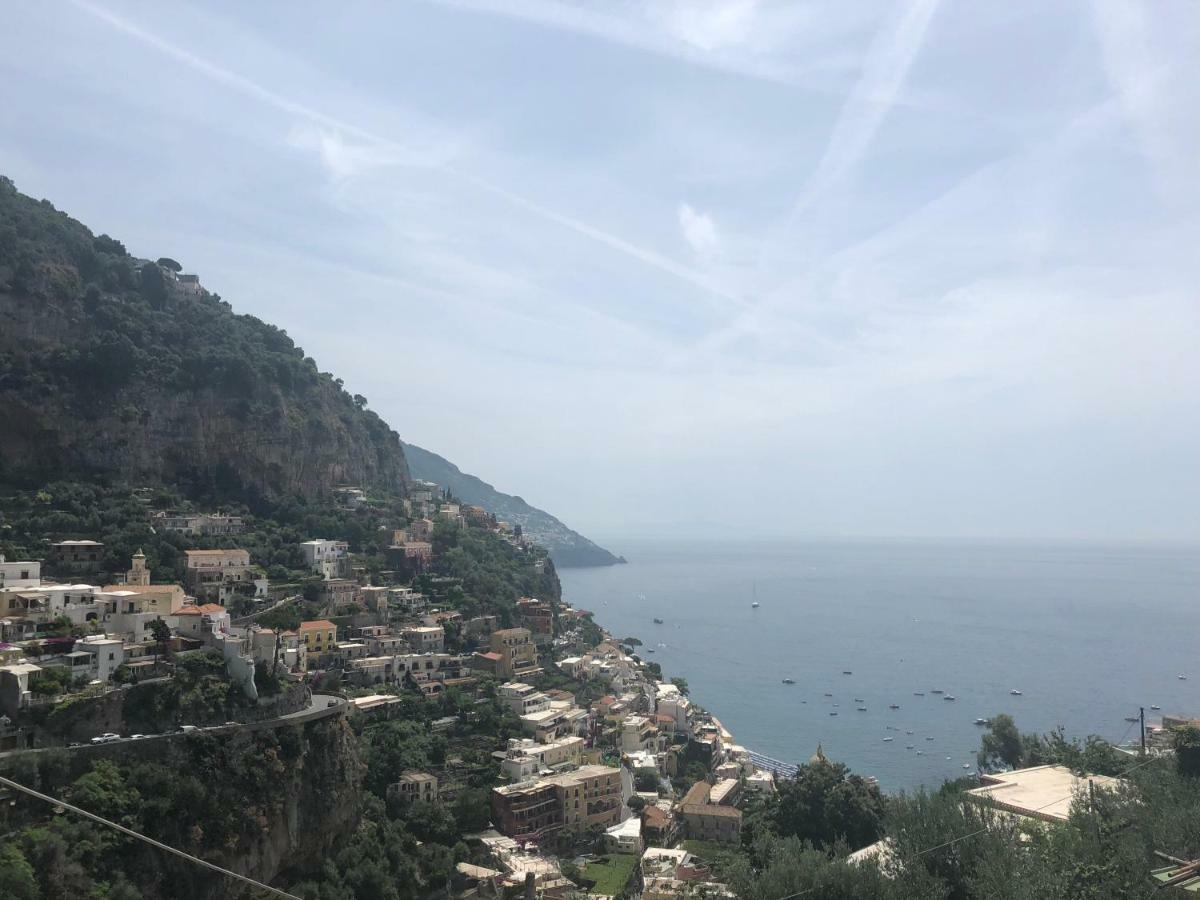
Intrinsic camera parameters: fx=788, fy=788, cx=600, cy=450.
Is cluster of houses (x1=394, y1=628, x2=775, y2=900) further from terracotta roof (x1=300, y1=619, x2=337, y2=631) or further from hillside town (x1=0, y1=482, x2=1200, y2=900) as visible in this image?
terracotta roof (x1=300, y1=619, x2=337, y2=631)

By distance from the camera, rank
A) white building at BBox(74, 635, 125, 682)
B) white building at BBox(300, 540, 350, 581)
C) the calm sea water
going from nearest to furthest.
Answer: white building at BBox(74, 635, 125, 682) < white building at BBox(300, 540, 350, 581) < the calm sea water

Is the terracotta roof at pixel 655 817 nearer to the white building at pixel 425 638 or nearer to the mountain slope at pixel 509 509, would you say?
the white building at pixel 425 638

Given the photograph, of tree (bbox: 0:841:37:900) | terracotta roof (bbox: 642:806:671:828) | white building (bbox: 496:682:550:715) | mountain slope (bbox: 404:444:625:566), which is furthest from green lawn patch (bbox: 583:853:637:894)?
mountain slope (bbox: 404:444:625:566)

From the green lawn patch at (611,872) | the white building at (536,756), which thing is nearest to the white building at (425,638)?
the white building at (536,756)

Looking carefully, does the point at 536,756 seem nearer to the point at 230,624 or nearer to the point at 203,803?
the point at 230,624

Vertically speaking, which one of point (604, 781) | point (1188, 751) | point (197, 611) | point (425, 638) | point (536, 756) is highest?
point (197, 611)

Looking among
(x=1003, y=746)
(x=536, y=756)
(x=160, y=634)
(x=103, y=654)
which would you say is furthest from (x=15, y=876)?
(x=1003, y=746)

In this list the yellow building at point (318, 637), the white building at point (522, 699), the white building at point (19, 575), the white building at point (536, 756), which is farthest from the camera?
the white building at point (522, 699)
